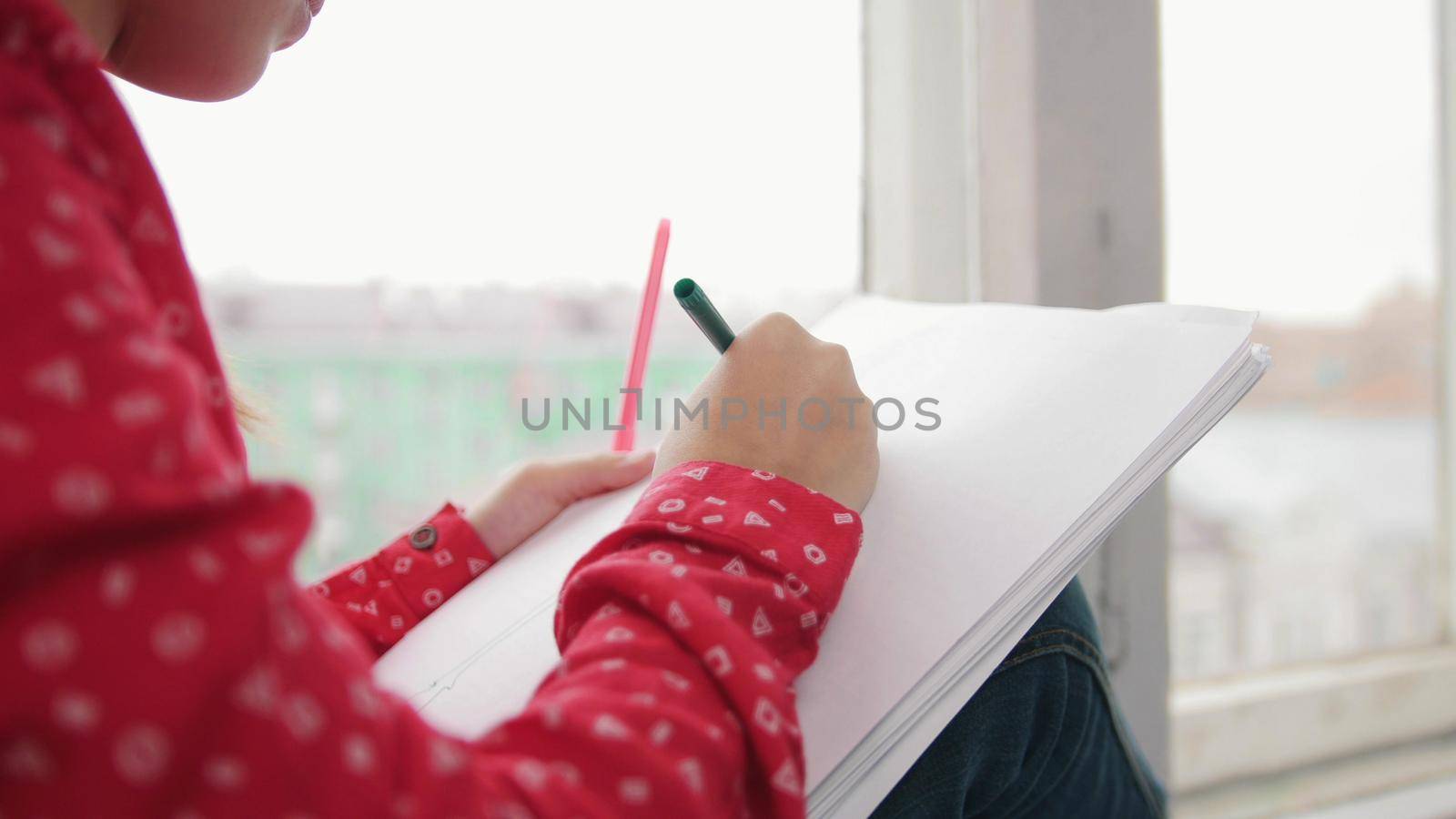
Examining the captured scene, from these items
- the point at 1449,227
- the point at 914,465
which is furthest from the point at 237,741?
the point at 1449,227

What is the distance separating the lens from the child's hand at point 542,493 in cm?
51

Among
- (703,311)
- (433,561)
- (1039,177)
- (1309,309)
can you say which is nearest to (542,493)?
(433,561)

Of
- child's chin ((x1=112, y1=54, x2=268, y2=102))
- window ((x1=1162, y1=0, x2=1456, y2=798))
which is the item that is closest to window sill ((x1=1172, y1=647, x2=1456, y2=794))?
window ((x1=1162, y1=0, x2=1456, y2=798))

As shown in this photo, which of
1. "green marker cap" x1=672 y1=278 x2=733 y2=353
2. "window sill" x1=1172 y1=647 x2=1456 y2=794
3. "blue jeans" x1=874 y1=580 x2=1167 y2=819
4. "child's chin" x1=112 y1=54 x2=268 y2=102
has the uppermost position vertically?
"child's chin" x1=112 y1=54 x2=268 y2=102

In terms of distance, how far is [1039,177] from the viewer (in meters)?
0.66

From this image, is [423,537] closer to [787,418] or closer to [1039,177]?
[787,418]

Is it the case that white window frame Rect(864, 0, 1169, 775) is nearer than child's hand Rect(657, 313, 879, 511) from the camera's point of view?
No

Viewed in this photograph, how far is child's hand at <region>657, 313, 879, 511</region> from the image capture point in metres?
0.36

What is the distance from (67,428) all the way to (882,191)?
680mm

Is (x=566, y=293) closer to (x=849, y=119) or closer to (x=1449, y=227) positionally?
(x=849, y=119)

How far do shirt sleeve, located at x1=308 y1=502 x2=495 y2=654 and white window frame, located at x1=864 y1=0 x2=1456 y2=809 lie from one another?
432mm

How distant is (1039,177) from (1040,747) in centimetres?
44

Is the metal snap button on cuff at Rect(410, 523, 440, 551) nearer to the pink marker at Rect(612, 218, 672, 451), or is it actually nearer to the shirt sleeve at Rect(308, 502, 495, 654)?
the shirt sleeve at Rect(308, 502, 495, 654)

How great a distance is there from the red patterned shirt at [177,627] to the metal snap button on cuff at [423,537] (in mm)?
226
